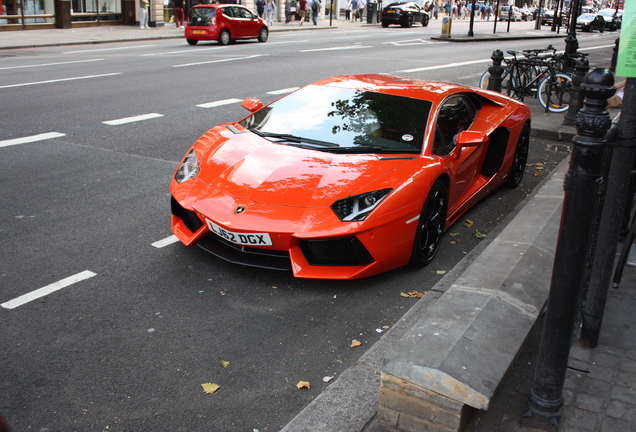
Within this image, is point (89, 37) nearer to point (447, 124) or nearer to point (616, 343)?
point (447, 124)

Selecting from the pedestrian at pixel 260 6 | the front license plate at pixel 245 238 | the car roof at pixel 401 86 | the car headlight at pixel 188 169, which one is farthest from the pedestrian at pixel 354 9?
the front license plate at pixel 245 238

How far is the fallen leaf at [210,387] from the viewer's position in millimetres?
3296

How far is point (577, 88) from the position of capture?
32.4 ft

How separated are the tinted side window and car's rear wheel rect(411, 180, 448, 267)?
1.28 feet

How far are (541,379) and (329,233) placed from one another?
1.79 m

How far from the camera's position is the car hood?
449 centimetres

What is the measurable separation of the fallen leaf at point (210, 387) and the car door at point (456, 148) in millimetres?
2721

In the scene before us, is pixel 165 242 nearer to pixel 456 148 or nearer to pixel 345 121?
pixel 345 121

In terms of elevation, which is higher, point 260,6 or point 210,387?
point 260,6

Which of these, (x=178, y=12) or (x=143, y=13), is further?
(x=178, y=12)

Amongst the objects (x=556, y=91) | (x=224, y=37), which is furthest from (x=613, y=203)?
(x=224, y=37)

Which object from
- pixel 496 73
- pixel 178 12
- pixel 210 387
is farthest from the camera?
pixel 178 12

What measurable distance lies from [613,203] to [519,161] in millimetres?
4121

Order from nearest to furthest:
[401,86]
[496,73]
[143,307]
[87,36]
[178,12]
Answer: [143,307] < [401,86] < [496,73] < [87,36] < [178,12]
